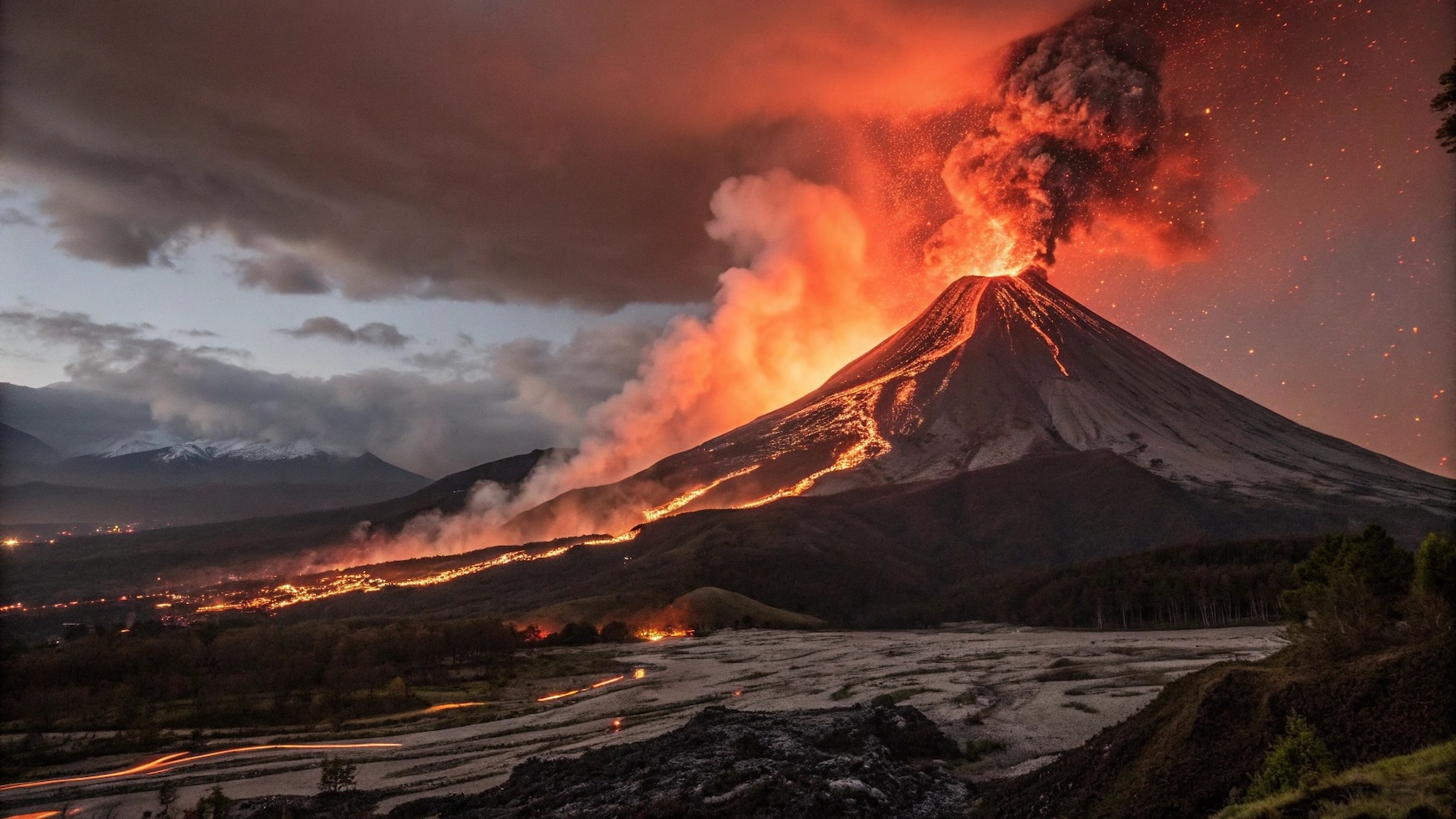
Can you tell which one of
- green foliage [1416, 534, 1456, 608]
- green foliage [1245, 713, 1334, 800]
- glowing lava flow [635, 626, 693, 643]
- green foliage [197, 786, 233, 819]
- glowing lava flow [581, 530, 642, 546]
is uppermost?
green foliage [1416, 534, 1456, 608]

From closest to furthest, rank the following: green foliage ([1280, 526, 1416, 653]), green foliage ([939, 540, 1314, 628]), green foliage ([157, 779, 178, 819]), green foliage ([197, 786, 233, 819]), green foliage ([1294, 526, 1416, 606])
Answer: green foliage ([1280, 526, 1416, 653]), green foliage ([1294, 526, 1416, 606]), green foliage ([197, 786, 233, 819]), green foliage ([157, 779, 178, 819]), green foliage ([939, 540, 1314, 628])

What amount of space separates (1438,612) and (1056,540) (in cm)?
15962

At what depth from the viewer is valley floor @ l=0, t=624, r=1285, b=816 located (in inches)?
1385

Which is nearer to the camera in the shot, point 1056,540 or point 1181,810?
point 1181,810

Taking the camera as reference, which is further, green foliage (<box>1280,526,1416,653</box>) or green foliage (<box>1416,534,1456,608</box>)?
green foliage (<box>1280,526,1416,653</box>)

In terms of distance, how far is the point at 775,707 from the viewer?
46.2m

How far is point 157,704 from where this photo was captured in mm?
65562

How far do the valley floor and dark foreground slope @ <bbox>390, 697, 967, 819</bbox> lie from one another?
278 centimetres

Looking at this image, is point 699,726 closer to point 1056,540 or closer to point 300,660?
point 300,660

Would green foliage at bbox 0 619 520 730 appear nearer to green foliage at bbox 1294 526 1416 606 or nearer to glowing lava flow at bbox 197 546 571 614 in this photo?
green foliage at bbox 1294 526 1416 606

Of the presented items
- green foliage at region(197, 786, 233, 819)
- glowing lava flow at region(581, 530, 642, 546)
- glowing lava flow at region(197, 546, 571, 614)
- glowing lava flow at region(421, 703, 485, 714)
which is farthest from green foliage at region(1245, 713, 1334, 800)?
glowing lava flow at region(581, 530, 642, 546)

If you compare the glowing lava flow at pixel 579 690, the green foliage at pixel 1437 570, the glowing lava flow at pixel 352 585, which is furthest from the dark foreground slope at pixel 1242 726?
the glowing lava flow at pixel 352 585

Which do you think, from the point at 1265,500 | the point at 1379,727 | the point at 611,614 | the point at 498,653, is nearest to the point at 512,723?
the point at 498,653

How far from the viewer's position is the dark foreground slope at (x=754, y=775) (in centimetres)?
2262
